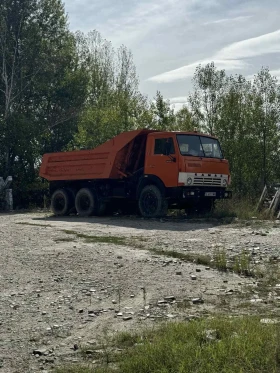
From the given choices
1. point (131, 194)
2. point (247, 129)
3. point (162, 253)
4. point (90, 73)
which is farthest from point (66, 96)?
point (162, 253)

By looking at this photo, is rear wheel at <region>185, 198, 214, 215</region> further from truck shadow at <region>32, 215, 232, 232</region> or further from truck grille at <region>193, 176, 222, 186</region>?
truck shadow at <region>32, 215, 232, 232</region>

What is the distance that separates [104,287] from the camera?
7.77m

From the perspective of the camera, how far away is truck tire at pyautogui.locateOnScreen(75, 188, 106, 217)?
20469mm

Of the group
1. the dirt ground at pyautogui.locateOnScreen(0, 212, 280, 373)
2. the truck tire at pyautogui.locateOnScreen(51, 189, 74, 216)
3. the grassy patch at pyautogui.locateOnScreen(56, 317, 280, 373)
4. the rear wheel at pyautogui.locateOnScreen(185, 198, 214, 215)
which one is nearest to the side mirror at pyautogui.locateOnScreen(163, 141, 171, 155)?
the rear wheel at pyautogui.locateOnScreen(185, 198, 214, 215)

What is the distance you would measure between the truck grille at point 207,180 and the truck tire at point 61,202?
5837mm

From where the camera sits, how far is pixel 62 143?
39562mm

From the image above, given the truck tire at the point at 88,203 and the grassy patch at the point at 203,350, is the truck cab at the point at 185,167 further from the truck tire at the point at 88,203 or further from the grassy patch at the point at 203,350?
the grassy patch at the point at 203,350

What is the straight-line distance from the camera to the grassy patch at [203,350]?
4.50m

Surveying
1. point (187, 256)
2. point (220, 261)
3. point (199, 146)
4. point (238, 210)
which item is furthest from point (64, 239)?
point (199, 146)

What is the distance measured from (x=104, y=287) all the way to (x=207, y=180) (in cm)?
1075

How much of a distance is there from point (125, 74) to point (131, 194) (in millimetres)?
30658

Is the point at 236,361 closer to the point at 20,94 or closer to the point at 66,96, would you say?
the point at 20,94

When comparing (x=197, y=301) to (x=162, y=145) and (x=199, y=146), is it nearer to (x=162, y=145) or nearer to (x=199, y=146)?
(x=162, y=145)

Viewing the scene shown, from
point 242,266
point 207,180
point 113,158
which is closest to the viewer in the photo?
point 242,266
